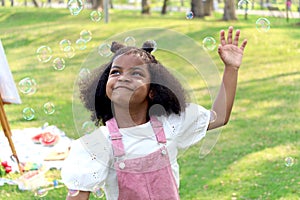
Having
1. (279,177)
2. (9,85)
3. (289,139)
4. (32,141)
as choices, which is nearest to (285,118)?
(289,139)

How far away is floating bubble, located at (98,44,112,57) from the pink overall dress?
13.1 inches

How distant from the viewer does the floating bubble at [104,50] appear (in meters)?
2.69

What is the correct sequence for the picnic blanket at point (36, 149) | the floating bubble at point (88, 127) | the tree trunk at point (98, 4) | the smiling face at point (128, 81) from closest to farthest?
1. the smiling face at point (128, 81)
2. the floating bubble at point (88, 127)
3. the picnic blanket at point (36, 149)
4. the tree trunk at point (98, 4)

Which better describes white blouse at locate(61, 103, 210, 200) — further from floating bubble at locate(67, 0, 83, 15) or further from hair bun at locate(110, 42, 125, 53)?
floating bubble at locate(67, 0, 83, 15)

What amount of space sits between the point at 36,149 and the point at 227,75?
3.12 m

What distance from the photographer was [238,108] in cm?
679

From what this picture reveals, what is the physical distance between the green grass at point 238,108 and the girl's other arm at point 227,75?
0.18m

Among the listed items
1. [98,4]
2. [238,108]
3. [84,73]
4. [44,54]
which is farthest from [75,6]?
[98,4]

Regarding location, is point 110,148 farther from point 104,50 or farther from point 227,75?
point 227,75

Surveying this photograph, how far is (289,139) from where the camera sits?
17.9ft

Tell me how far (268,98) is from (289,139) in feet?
6.24

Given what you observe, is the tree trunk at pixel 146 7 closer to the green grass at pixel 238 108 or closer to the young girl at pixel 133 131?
the green grass at pixel 238 108

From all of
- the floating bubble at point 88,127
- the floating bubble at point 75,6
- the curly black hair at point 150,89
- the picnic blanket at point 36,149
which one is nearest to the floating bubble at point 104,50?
the curly black hair at point 150,89

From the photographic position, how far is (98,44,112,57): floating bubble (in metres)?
2.69
